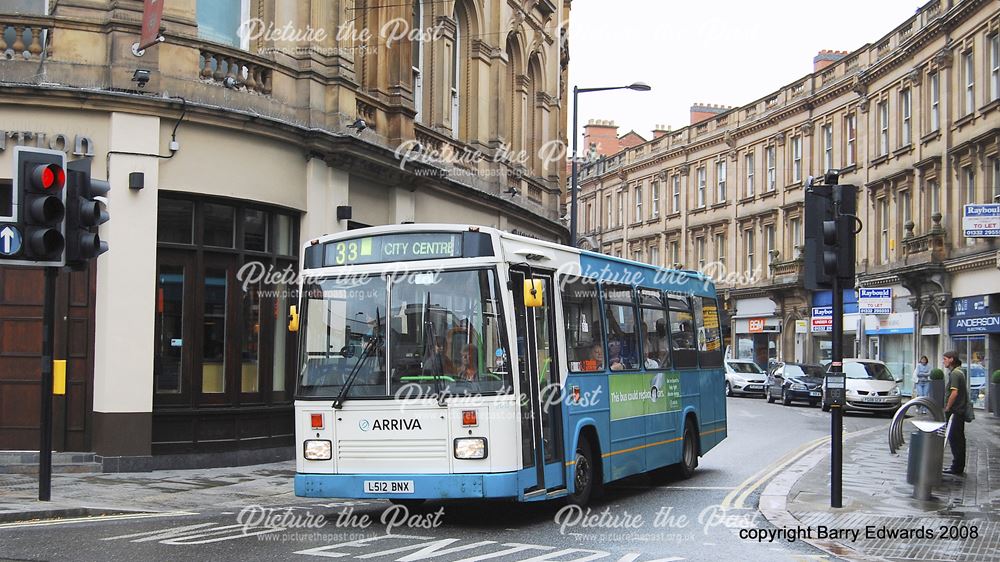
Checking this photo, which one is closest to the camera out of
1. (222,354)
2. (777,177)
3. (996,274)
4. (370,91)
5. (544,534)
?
(544,534)

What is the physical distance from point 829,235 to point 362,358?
5.45 m

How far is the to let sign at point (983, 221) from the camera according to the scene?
20.8 m

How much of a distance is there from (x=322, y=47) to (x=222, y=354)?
5.82 metres

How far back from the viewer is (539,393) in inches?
476

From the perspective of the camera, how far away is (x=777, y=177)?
2250 inches

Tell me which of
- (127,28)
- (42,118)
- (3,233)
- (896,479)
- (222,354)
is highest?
(127,28)

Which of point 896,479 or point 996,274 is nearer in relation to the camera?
point 896,479

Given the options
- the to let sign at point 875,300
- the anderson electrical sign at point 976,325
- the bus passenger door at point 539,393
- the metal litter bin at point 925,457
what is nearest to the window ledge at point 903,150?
the anderson electrical sign at point 976,325

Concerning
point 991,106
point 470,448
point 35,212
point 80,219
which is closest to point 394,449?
point 470,448

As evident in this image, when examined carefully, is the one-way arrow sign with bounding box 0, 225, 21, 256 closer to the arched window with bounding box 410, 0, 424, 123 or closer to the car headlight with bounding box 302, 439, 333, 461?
the car headlight with bounding box 302, 439, 333, 461

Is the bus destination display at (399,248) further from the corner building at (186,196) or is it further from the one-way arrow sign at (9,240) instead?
the corner building at (186,196)

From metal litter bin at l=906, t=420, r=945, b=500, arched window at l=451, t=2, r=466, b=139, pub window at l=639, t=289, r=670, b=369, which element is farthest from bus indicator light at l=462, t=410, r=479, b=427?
arched window at l=451, t=2, r=466, b=139

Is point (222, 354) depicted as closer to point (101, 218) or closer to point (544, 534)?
point (101, 218)

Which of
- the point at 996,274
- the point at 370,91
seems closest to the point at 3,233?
the point at 370,91
